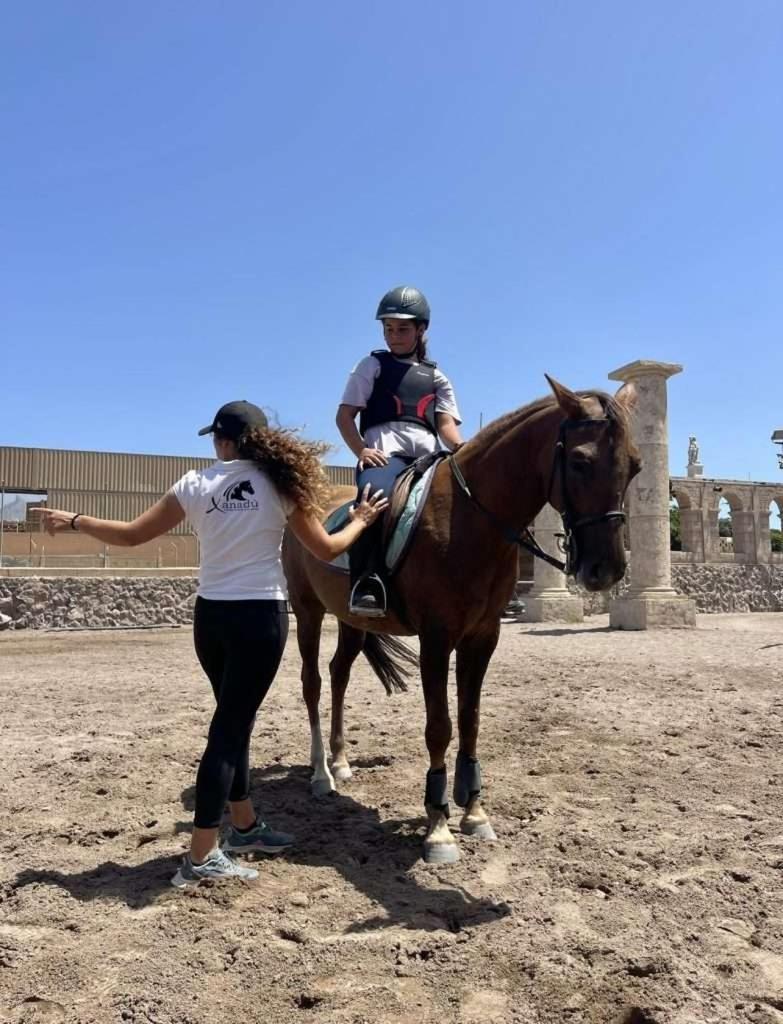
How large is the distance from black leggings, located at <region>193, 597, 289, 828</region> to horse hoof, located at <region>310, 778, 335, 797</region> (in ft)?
4.81

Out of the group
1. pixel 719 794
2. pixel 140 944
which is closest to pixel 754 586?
pixel 719 794

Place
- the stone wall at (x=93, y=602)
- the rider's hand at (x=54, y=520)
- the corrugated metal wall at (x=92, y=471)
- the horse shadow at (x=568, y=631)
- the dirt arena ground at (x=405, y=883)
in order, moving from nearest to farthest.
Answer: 1. the dirt arena ground at (x=405, y=883)
2. the rider's hand at (x=54, y=520)
3. the horse shadow at (x=568, y=631)
4. the stone wall at (x=93, y=602)
5. the corrugated metal wall at (x=92, y=471)

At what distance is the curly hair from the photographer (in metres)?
3.28

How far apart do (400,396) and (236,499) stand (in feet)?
5.40

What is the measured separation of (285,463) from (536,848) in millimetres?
2162

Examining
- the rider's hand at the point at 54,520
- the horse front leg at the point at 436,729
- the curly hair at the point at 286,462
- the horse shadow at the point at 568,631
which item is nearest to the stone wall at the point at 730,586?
the horse shadow at the point at 568,631

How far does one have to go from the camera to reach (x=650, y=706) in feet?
22.6

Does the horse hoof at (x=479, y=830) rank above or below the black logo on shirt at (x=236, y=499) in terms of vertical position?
below

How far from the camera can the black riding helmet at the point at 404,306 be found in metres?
4.52

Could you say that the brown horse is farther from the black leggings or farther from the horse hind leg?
the black leggings

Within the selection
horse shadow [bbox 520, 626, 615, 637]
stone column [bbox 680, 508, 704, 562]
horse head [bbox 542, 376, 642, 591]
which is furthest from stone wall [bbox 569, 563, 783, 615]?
horse head [bbox 542, 376, 642, 591]

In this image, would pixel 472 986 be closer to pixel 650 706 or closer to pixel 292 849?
pixel 292 849

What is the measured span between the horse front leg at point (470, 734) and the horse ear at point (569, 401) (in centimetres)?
133

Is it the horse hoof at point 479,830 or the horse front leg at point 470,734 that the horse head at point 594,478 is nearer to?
the horse front leg at point 470,734
